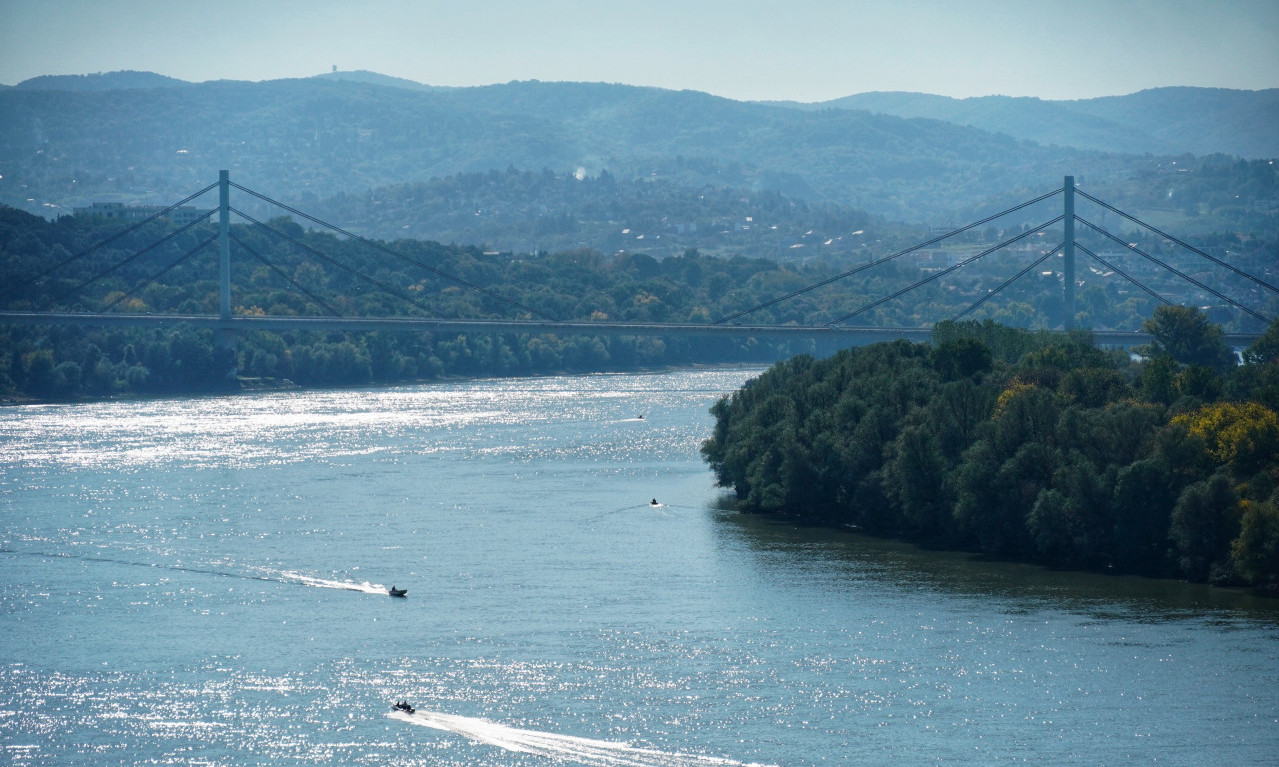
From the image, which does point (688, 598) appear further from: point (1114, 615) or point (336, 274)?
point (336, 274)

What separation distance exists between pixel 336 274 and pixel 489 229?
67327 millimetres

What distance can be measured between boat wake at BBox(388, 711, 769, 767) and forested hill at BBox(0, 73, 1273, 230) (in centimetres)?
14424

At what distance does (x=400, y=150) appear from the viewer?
184125 millimetres

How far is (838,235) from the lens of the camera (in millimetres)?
126750

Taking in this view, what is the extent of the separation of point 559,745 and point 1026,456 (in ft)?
34.3

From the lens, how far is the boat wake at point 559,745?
13977 millimetres

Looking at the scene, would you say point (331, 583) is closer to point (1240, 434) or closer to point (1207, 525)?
point (1207, 525)

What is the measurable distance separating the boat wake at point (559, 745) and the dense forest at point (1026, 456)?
8.92m

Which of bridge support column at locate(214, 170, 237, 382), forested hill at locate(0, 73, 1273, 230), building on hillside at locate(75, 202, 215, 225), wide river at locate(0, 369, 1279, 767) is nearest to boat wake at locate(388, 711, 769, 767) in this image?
wide river at locate(0, 369, 1279, 767)

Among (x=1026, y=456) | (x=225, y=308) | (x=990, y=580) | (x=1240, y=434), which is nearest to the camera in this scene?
(x=990, y=580)

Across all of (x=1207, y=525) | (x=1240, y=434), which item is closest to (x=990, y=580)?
(x=1207, y=525)

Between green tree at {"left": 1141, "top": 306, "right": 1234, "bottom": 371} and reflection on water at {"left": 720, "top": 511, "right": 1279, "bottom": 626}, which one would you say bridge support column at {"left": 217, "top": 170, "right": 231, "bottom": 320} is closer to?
green tree at {"left": 1141, "top": 306, "right": 1234, "bottom": 371}

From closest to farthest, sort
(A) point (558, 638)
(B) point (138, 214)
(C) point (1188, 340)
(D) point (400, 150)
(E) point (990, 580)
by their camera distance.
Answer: (A) point (558, 638), (E) point (990, 580), (C) point (1188, 340), (B) point (138, 214), (D) point (400, 150)

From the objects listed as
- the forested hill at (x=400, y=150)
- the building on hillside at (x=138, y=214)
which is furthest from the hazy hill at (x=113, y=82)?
the building on hillside at (x=138, y=214)
